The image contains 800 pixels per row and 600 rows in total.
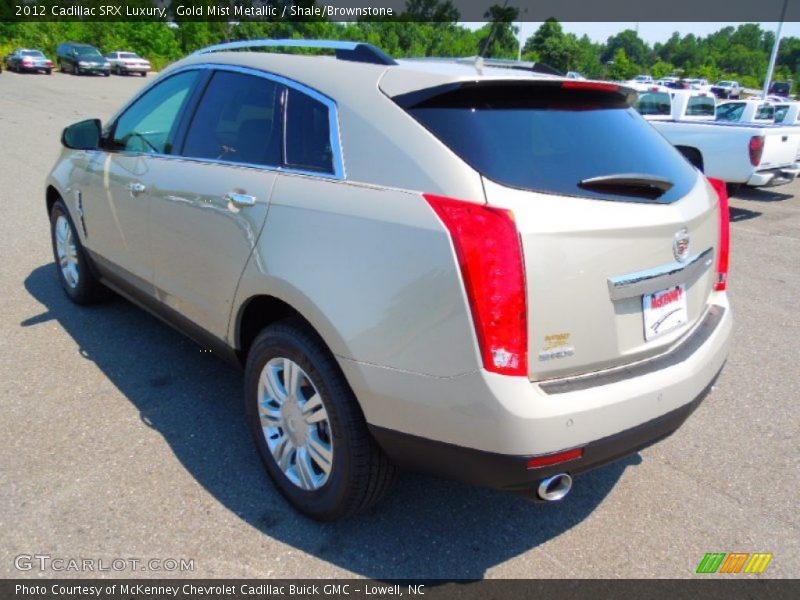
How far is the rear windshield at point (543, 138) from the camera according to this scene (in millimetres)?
2053

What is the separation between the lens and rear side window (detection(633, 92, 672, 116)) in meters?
12.5

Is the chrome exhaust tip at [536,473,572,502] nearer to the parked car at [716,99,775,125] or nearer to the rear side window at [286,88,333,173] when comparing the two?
the rear side window at [286,88,333,173]

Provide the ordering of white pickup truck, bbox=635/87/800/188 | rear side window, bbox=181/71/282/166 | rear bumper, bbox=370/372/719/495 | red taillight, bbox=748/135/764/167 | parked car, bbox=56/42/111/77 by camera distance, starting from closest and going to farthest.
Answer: rear bumper, bbox=370/372/719/495 → rear side window, bbox=181/71/282/166 → red taillight, bbox=748/135/764/167 → white pickup truck, bbox=635/87/800/188 → parked car, bbox=56/42/111/77

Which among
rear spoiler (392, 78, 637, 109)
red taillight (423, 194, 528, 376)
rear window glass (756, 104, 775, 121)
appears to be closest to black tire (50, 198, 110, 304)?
rear spoiler (392, 78, 637, 109)

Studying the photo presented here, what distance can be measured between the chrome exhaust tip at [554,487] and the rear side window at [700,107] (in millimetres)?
13171

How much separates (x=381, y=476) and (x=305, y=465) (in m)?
0.36

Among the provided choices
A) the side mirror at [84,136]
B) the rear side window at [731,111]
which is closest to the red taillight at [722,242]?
the side mirror at [84,136]

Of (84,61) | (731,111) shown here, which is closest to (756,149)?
(731,111)

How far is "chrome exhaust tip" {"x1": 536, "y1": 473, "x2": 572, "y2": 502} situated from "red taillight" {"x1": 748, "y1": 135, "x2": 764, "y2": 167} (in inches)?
334

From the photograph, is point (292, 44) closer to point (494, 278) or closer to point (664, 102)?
point (494, 278)

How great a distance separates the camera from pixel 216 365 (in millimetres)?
3867

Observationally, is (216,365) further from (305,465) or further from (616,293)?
(616,293)

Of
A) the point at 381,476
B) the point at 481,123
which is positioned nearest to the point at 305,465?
the point at 381,476

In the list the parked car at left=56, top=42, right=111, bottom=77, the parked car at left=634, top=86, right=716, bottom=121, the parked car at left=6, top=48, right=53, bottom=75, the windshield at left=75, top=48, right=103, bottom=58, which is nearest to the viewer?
the parked car at left=634, top=86, right=716, bottom=121
